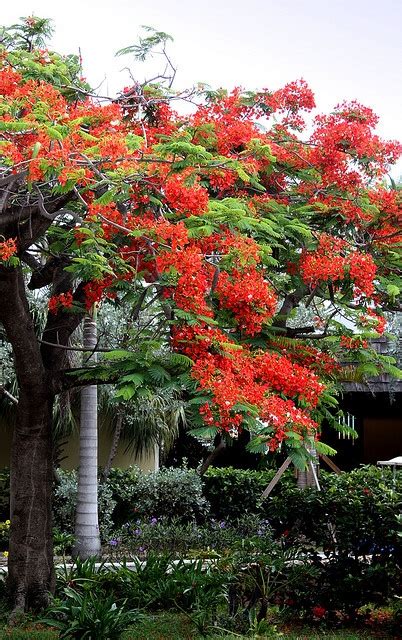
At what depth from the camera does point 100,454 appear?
1891 cm

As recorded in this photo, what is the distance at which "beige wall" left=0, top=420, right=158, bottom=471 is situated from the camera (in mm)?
18469

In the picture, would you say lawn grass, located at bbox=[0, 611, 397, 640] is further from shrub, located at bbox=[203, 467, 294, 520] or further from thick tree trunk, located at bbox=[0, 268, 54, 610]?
shrub, located at bbox=[203, 467, 294, 520]

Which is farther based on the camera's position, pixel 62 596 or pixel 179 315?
pixel 62 596

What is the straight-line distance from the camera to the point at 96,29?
34.5 feet

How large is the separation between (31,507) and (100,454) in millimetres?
9001

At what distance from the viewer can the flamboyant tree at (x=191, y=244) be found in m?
7.72

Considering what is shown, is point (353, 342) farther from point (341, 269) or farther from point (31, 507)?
point (31, 507)

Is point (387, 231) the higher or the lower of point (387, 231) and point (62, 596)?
the higher

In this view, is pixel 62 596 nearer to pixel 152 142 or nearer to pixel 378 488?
pixel 378 488

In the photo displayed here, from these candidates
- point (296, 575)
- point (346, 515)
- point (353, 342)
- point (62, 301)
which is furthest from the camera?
point (346, 515)

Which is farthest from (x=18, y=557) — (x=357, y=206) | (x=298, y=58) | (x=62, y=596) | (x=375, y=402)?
(x=375, y=402)

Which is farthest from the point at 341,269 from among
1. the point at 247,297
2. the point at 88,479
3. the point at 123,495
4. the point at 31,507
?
the point at 123,495

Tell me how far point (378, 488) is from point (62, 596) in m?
3.61

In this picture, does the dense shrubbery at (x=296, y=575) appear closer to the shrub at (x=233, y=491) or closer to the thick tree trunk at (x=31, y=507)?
the thick tree trunk at (x=31, y=507)
